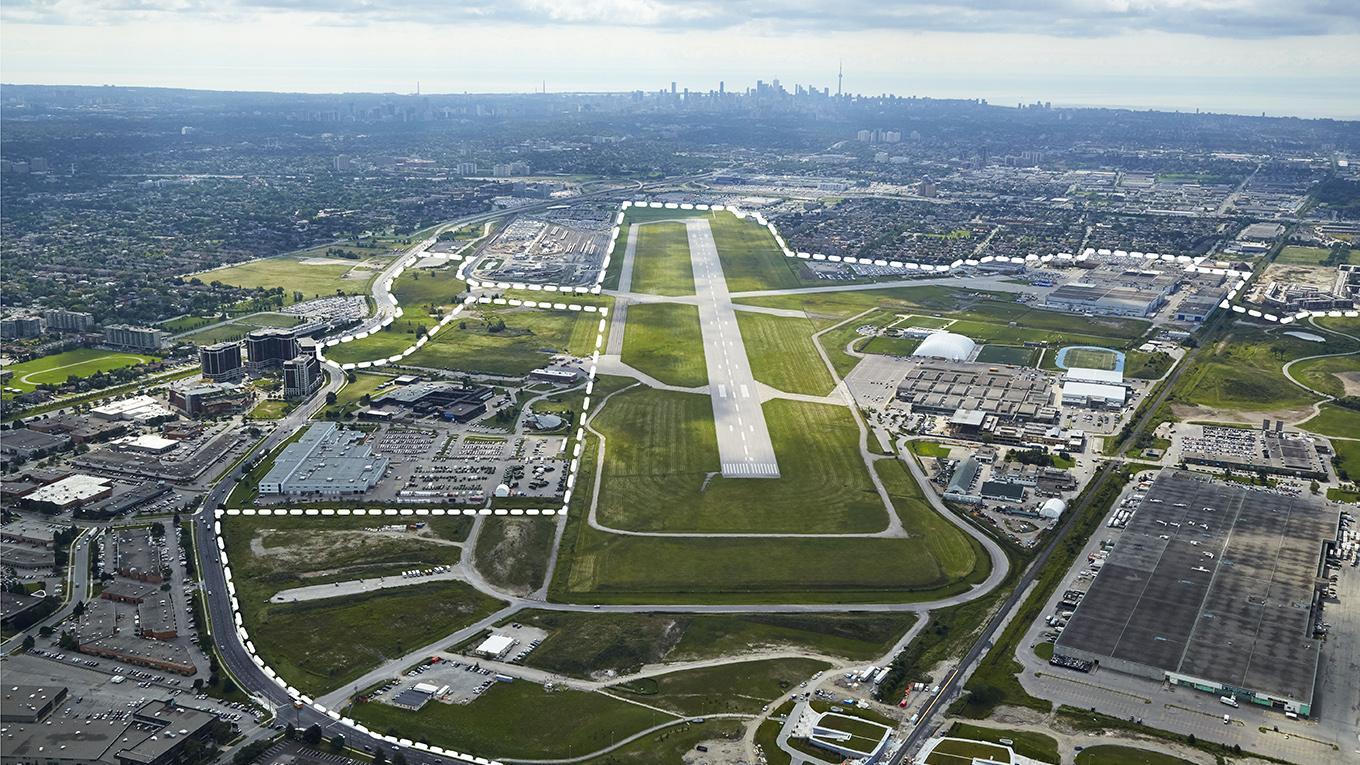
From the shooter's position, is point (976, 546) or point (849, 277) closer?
point (976, 546)

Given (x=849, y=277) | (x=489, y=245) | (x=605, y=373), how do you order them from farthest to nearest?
(x=489, y=245), (x=849, y=277), (x=605, y=373)

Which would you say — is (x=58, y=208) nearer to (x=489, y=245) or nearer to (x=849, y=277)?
(x=489, y=245)

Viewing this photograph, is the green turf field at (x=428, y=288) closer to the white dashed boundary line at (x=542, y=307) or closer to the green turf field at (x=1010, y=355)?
the white dashed boundary line at (x=542, y=307)

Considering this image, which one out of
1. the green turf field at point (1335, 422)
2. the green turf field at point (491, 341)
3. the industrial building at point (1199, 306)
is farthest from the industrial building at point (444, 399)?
the industrial building at point (1199, 306)

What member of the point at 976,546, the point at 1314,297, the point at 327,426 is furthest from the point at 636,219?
the point at 976,546

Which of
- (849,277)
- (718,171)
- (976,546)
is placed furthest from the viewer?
(718,171)

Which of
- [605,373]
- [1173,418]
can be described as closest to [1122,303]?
[1173,418]

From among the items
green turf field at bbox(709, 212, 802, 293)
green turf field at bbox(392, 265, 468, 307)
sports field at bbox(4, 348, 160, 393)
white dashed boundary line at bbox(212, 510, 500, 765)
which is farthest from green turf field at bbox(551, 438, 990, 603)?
green turf field at bbox(709, 212, 802, 293)
